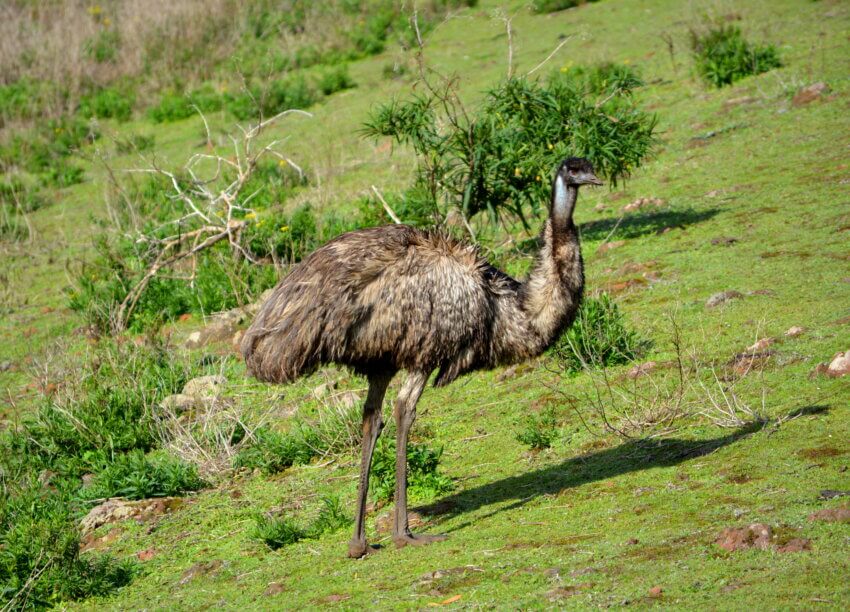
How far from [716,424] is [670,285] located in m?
2.53

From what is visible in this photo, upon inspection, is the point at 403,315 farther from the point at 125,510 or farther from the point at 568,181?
the point at 125,510

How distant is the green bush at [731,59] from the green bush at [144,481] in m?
7.83

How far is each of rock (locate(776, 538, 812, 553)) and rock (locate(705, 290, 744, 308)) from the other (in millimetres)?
3622

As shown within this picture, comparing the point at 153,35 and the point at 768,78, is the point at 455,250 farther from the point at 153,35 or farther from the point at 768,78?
the point at 153,35

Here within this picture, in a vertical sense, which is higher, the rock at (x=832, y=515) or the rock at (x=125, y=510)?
the rock at (x=832, y=515)

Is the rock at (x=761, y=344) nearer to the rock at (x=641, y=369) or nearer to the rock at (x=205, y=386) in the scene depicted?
the rock at (x=641, y=369)

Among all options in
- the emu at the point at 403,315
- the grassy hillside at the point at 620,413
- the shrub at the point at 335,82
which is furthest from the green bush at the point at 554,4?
the emu at the point at 403,315

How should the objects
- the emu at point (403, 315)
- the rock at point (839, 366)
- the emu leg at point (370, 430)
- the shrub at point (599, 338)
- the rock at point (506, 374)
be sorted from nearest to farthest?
the emu at point (403, 315)
the emu leg at point (370, 430)
the rock at point (839, 366)
the shrub at point (599, 338)
the rock at point (506, 374)

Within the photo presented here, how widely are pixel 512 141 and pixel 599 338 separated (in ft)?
8.14

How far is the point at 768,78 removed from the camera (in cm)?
1250

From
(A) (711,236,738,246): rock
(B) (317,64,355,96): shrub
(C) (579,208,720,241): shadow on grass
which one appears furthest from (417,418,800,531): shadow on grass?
(B) (317,64,355,96): shrub

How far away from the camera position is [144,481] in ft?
23.6

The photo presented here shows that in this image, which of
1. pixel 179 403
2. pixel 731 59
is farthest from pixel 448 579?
pixel 731 59

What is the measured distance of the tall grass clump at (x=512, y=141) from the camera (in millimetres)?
9211
